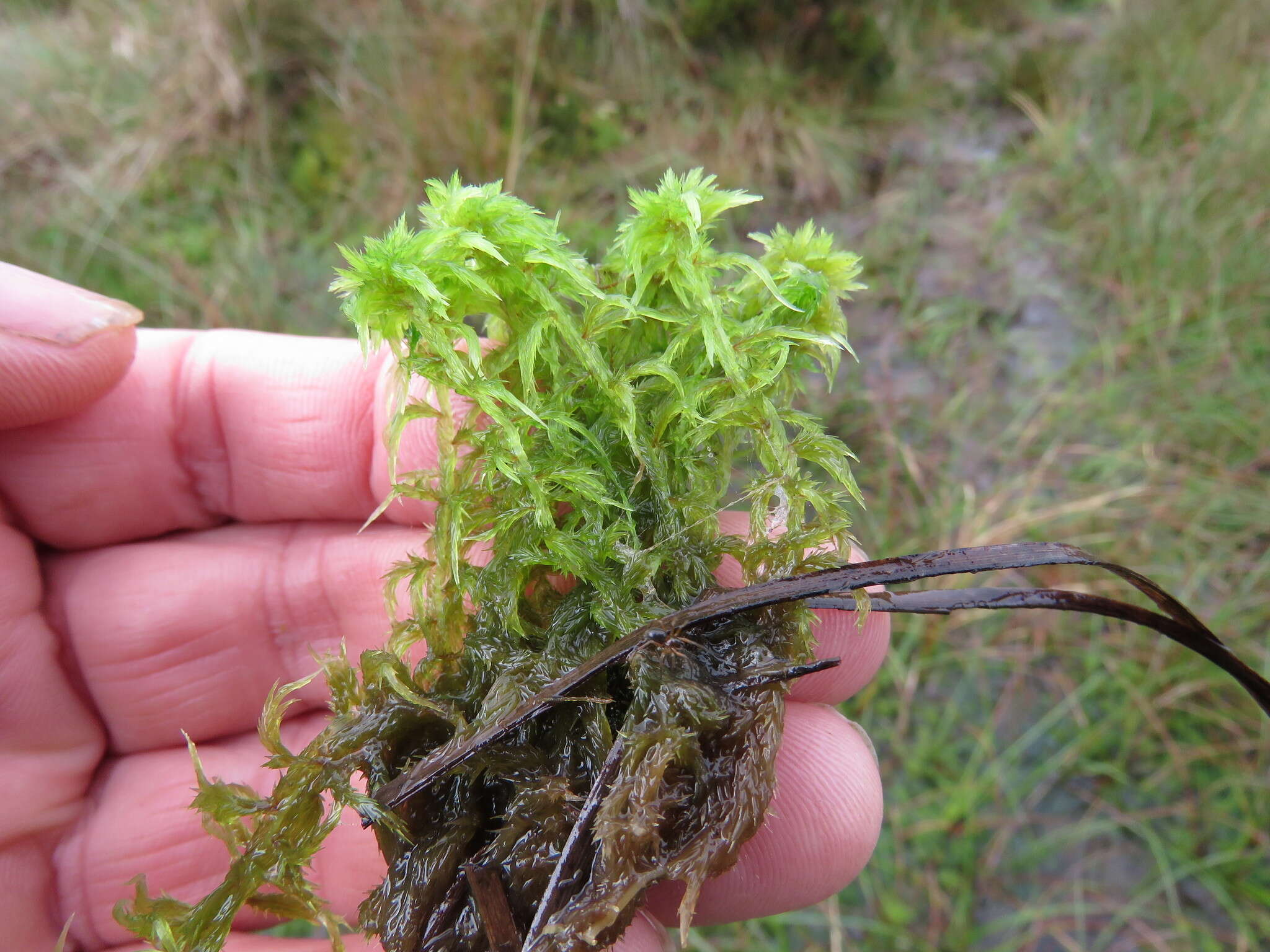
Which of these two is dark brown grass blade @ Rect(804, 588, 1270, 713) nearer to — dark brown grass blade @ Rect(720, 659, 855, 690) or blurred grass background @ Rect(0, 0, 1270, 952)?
dark brown grass blade @ Rect(720, 659, 855, 690)

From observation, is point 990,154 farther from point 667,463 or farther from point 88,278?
point 88,278

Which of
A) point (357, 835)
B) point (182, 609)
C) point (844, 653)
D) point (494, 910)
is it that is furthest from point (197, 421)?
point (844, 653)

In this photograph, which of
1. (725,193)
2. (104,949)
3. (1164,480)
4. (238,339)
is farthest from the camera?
(1164,480)

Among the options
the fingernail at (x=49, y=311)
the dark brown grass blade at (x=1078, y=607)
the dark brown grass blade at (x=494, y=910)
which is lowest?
the dark brown grass blade at (x=494, y=910)

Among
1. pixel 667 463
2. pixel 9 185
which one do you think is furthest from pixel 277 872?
pixel 9 185

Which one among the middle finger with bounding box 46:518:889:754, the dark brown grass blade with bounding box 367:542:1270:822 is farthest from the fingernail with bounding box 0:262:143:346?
the dark brown grass blade with bounding box 367:542:1270:822

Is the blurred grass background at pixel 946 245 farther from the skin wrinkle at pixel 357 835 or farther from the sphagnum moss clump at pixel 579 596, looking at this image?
the sphagnum moss clump at pixel 579 596

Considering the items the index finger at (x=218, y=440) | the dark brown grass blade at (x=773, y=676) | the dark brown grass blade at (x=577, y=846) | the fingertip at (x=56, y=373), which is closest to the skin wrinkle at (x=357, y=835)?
the dark brown grass blade at (x=577, y=846)
